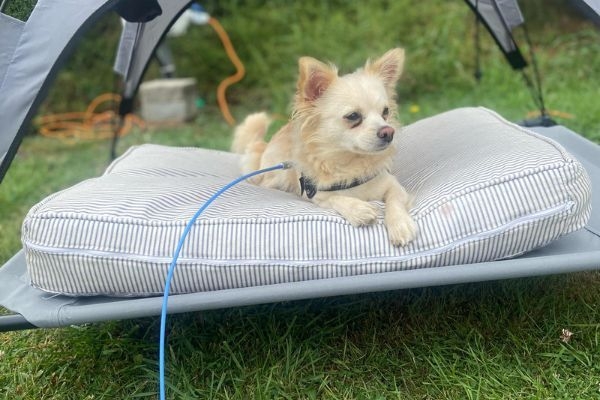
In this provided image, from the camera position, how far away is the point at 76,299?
198cm

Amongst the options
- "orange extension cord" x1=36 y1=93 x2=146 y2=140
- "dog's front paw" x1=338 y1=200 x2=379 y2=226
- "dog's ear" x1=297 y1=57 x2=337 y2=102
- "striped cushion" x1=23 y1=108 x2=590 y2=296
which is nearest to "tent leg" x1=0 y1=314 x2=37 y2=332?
"striped cushion" x1=23 y1=108 x2=590 y2=296

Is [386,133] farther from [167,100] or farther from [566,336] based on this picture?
[167,100]

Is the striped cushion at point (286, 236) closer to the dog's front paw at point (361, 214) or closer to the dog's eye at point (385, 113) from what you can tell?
the dog's front paw at point (361, 214)

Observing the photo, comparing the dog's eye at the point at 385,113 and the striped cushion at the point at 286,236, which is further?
the dog's eye at the point at 385,113

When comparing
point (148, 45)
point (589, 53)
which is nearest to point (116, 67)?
point (148, 45)

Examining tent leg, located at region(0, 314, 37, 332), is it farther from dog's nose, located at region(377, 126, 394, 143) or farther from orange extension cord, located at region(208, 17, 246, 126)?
orange extension cord, located at region(208, 17, 246, 126)

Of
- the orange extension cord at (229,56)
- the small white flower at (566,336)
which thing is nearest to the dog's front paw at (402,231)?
the small white flower at (566,336)

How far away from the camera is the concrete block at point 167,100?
6.23 metres

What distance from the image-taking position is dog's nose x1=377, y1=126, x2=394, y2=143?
207cm

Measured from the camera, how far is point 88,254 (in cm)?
189

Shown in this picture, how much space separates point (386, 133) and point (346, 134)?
0.49 ft

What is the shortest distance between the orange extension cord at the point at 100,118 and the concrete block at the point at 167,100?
17cm

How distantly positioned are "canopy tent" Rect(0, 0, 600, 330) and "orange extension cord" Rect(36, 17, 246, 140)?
3.91 m

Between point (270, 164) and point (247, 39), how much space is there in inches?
175
